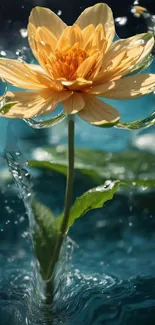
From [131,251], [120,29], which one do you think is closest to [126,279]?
[131,251]

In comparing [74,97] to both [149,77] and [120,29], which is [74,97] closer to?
[149,77]

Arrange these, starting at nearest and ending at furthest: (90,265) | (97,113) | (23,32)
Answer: (97,113)
(90,265)
(23,32)

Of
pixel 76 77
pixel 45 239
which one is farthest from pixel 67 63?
pixel 45 239

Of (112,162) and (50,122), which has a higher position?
(50,122)

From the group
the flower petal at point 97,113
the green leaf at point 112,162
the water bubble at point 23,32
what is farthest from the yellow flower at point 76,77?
the water bubble at point 23,32

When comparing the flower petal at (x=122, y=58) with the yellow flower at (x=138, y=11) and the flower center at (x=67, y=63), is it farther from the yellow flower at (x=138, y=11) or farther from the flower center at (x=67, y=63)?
the yellow flower at (x=138, y=11)

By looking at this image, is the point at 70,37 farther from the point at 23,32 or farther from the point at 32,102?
the point at 23,32
